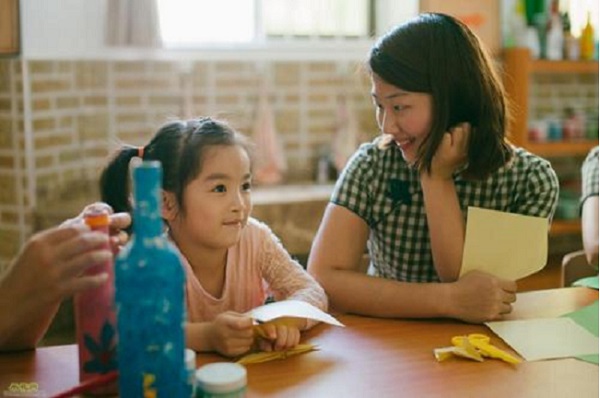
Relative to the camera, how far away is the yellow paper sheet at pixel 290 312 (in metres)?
1.28

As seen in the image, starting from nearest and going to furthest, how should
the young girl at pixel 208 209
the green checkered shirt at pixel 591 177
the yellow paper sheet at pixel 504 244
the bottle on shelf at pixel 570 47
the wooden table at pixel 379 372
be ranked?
the wooden table at pixel 379 372
the young girl at pixel 208 209
the yellow paper sheet at pixel 504 244
the green checkered shirt at pixel 591 177
the bottle on shelf at pixel 570 47

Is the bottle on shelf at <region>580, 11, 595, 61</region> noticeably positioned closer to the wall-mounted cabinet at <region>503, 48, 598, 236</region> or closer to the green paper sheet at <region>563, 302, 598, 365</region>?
the wall-mounted cabinet at <region>503, 48, 598, 236</region>

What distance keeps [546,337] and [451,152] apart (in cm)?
42

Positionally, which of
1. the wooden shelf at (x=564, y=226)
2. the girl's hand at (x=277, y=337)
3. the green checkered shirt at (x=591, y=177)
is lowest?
the wooden shelf at (x=564, y=226)

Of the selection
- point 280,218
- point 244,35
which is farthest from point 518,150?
point 244,35

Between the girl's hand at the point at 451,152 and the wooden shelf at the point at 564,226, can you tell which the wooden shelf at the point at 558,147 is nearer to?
the wooden shelf at the point at 564,226

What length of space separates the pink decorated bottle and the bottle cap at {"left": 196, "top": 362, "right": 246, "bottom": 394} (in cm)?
12

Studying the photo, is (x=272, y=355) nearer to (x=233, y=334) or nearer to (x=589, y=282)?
(x=233, y=334)

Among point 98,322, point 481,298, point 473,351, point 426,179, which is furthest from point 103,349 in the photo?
point 426,179

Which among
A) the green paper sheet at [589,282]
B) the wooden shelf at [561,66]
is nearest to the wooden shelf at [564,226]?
the wooden shelf at [561,66]

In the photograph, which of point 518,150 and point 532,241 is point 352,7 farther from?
point 532,241

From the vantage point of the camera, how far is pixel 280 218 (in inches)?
127

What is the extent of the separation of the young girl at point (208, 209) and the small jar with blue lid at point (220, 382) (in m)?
0.32

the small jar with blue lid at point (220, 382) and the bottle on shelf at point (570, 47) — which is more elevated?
the bottle on shelf at point (570, 47)
